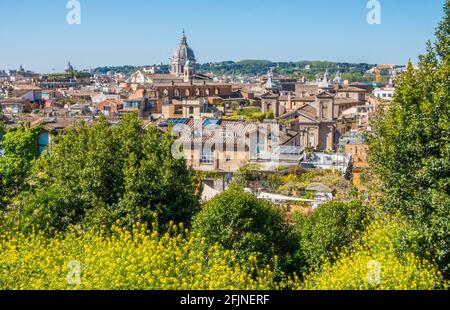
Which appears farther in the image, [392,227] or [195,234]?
[195,234]

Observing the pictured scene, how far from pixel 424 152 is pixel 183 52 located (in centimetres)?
9425

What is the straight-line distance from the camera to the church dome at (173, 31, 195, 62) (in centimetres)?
10200

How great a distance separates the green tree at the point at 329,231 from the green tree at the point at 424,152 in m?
1.11

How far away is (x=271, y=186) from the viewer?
76.2 ft

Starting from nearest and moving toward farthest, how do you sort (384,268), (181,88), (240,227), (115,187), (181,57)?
(384,268) < (240,227) < (115,187) < (181,88) < (181,57)

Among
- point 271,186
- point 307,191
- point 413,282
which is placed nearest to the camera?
point 413,282

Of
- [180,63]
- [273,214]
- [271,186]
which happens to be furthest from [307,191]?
[180,63]

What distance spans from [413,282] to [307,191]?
13513 mm

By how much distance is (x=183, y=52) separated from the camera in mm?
102750

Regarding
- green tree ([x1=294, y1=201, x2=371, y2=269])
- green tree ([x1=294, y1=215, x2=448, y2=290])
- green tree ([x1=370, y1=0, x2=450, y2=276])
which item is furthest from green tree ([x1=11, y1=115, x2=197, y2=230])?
green tree ([x1=370, y1=0, x2=450, y2=276])

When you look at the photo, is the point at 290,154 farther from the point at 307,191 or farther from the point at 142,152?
the point at 142,152

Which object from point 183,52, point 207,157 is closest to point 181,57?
point 183,52

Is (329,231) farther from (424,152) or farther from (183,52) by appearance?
(183,52)

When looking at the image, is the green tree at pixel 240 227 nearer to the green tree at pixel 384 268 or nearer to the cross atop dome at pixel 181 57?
the green tree at pixel 384 268
